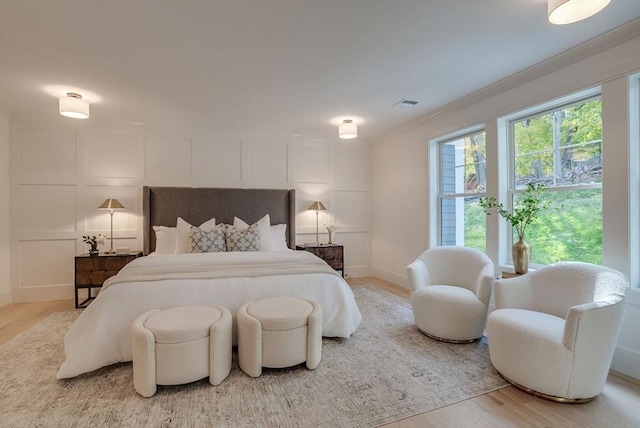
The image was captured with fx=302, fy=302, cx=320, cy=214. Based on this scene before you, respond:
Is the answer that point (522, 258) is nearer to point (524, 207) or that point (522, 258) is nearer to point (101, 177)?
point (524, 207)

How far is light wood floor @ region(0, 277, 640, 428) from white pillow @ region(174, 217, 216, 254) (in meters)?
3.23

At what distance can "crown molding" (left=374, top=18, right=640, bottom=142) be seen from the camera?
7.38 ft

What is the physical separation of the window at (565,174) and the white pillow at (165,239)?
4263 mm

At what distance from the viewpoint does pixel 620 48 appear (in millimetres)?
2326

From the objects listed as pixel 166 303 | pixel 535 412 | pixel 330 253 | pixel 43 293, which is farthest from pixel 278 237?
pixel 535 412

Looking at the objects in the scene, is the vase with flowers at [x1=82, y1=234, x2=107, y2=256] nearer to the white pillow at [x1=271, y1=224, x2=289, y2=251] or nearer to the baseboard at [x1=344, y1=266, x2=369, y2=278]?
the white pillow at [x1=271, y1=224, x2=289, y2=251]

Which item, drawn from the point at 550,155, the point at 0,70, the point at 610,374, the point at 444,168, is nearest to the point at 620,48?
the point at 550,155

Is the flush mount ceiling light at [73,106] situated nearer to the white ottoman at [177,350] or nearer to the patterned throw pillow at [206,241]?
the patterned throw pillow at [206,241]

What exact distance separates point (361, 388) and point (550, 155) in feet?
9.28

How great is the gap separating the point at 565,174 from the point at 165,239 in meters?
4.67

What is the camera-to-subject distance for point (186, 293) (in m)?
2.57

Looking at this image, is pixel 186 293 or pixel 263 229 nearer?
pixel 186 293

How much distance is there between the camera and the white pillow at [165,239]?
4.07 meters

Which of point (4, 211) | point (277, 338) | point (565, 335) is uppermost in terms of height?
point (4, 211)
